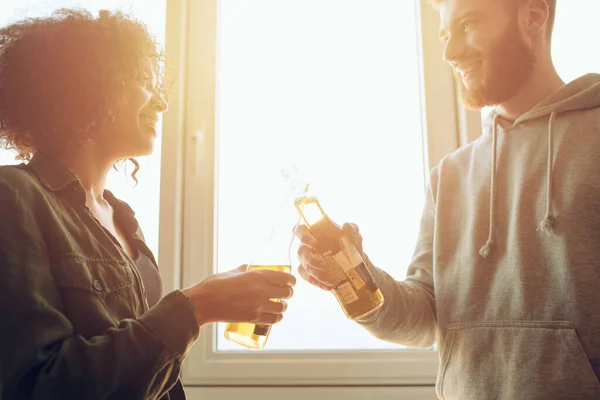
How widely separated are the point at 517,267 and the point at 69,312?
823 mm

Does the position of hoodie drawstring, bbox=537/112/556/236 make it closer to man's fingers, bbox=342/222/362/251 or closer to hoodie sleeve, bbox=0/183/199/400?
man's fingers, bbox=342/222/362/251

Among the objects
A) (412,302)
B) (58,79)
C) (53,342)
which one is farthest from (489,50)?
(53,342)

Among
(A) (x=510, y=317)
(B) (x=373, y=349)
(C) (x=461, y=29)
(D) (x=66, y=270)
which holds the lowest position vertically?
(B) (x=373, y=349)

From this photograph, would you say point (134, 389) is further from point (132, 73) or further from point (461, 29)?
point (461, 29)

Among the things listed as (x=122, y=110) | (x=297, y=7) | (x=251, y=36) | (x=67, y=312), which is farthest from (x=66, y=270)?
(x=297, y=7)

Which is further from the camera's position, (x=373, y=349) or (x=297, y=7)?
(x=297, y=7)

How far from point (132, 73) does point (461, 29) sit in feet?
2.60

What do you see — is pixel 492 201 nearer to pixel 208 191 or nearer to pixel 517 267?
pixel 517 267

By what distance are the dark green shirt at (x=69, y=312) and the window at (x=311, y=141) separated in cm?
65

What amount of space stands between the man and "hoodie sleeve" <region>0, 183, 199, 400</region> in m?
0.38

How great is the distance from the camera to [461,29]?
3.85 ft

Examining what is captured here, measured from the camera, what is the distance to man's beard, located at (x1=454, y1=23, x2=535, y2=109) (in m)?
1.12

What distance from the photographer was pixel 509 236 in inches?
39.2

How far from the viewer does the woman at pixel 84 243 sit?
0.65 meters
